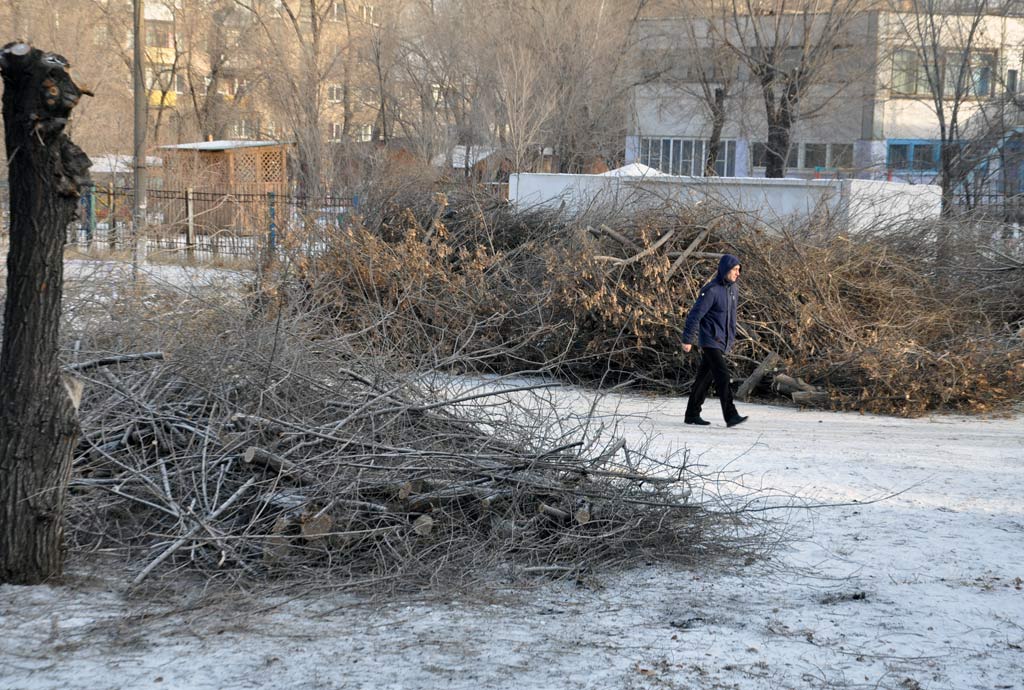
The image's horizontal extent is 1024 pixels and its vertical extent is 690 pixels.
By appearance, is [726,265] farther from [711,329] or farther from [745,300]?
[745,300]

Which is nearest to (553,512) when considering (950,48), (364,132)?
(950,48)

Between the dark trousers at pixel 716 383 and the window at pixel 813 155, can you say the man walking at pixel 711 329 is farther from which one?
the window at pixel 813 155

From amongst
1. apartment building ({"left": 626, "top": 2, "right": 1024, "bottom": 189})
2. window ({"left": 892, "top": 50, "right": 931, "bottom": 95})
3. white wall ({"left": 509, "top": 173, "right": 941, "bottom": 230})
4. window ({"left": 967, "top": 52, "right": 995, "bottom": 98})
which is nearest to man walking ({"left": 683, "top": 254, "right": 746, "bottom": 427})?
white wall ({"left": 509, "top": 173, "right": 941, "bottom": 230})

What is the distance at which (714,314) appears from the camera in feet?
31.9

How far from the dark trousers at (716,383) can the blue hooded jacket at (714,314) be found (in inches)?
3.9

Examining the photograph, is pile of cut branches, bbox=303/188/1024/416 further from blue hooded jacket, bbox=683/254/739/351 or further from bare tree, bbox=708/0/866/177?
bare tree, bbox=708/0/866/177

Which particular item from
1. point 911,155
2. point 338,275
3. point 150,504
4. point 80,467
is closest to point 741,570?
point 150,504

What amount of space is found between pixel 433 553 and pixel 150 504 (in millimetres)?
1436

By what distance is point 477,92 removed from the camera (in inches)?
1051

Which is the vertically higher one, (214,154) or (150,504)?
(214,154)

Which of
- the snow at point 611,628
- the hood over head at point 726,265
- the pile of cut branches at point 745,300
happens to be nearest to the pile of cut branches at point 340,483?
the snow at point 611,628

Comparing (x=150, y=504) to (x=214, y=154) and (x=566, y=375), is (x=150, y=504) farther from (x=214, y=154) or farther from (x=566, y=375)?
(x=214, y=154)

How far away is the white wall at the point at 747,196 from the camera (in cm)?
1320

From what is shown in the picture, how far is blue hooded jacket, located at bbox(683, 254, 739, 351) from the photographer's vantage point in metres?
9.70
